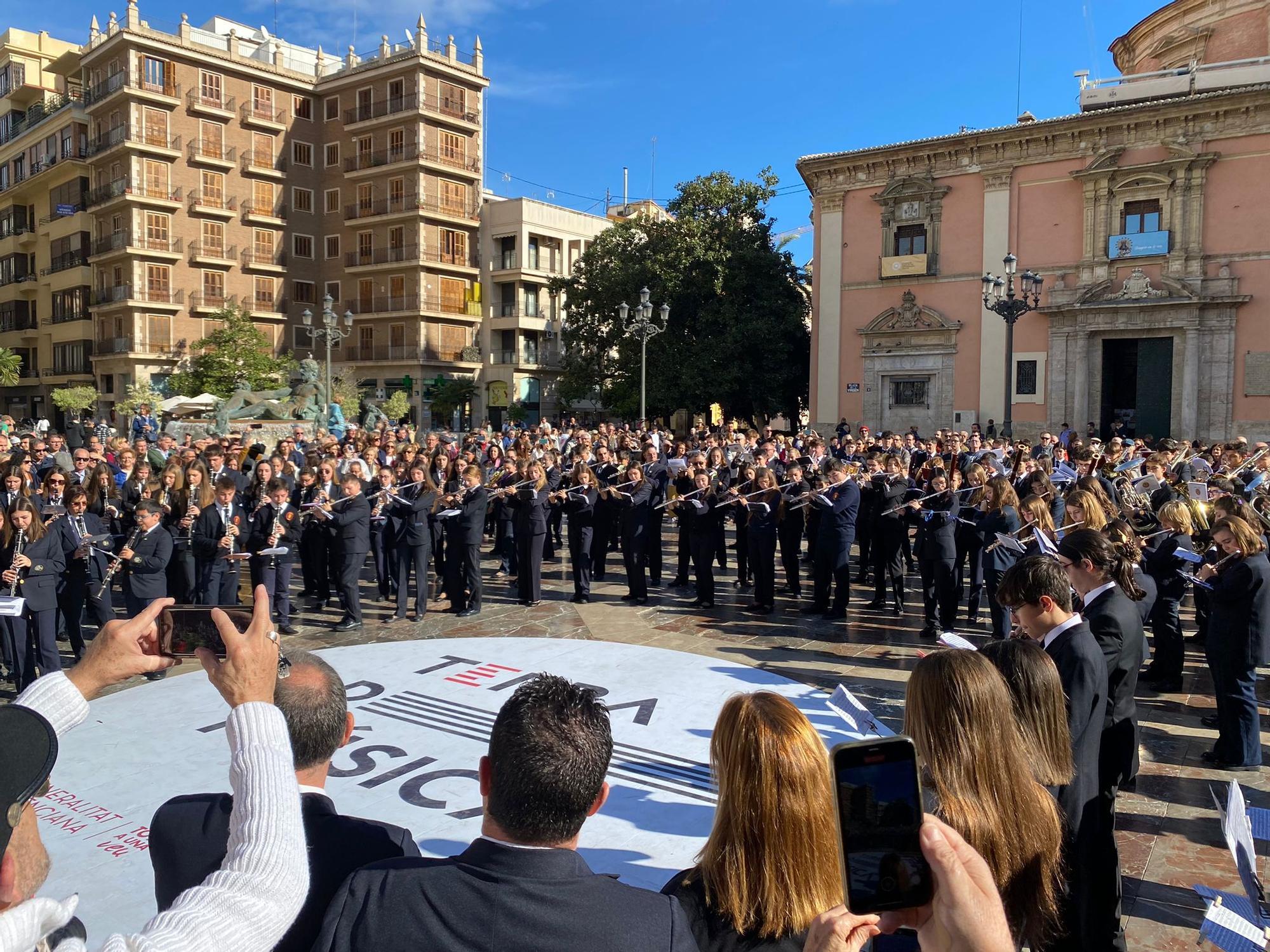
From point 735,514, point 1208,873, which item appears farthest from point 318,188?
Answer: point 1208,873

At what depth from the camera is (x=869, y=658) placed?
9.23m

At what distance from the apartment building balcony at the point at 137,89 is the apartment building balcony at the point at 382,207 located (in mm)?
8825

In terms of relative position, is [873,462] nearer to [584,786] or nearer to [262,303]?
[584,786]

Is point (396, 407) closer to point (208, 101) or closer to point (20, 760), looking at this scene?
point (208, 101)

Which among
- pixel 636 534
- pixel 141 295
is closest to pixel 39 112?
pixel 141 295

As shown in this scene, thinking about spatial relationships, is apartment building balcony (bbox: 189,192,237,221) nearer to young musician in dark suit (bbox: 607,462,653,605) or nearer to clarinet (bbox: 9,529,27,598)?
young musician in dark suit (bbox: 607,462,653,605)

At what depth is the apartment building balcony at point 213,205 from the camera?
43.4 m

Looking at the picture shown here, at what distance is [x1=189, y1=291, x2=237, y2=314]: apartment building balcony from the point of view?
Answer: 43.9 meters

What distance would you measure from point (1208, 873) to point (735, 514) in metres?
8.36

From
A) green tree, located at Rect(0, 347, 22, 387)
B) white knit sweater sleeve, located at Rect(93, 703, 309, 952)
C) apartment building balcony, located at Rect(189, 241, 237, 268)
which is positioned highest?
apartment building balcony, located at Rect(189, 241, 237, 268)

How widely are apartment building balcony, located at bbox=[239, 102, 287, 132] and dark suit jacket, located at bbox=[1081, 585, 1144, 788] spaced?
159ft

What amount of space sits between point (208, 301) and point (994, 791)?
47.9 m

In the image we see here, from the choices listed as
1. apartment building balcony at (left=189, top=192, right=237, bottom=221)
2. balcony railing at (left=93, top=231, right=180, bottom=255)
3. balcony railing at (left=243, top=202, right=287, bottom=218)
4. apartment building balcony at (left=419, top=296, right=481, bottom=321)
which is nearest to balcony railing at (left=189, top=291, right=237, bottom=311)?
balcony railing at (left=93, top=231, right=180, bottom=255)

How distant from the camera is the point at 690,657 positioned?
9234mm
